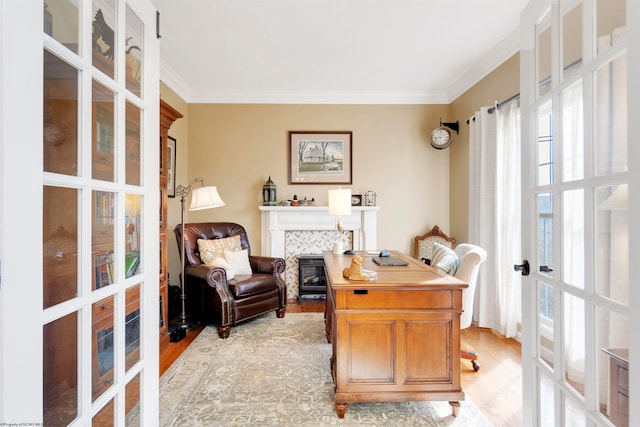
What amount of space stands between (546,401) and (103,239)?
182 centimetres

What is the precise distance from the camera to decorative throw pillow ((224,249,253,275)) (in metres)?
3.28

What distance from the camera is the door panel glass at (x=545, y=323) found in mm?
1150

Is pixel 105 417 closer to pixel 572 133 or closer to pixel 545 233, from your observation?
pixel 545 233

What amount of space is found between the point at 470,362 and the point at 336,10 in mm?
3027

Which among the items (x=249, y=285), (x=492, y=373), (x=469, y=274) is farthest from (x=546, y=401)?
(x=249, y=285)

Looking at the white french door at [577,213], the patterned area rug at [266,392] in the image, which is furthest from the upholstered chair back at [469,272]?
the white french door at [577,213]

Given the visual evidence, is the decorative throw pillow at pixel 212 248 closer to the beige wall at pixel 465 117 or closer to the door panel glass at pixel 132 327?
the door panel glass at pixel 132 327

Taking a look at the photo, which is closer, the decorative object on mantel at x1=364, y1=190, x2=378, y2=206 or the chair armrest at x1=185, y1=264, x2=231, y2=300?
the chair armrest at x1=185, y1=264, x2=231, y2=300

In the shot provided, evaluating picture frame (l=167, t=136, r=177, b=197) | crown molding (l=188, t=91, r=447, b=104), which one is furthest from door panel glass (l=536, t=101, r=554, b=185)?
picture frame (l=167, t=136, r=177, b=197)

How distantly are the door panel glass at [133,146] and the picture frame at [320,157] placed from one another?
290 cm

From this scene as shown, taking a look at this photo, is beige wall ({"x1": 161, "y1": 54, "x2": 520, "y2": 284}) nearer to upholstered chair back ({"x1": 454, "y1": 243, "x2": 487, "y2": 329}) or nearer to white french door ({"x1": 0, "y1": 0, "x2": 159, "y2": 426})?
upholstered chair back ({"x1": 454, "y1": 243, "x2": 487, "y2": 329})

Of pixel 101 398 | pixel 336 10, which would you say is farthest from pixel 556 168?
pixel 336 10

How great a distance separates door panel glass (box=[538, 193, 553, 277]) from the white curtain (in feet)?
5.71

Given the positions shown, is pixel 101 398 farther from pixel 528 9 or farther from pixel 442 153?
pixel 442 153
